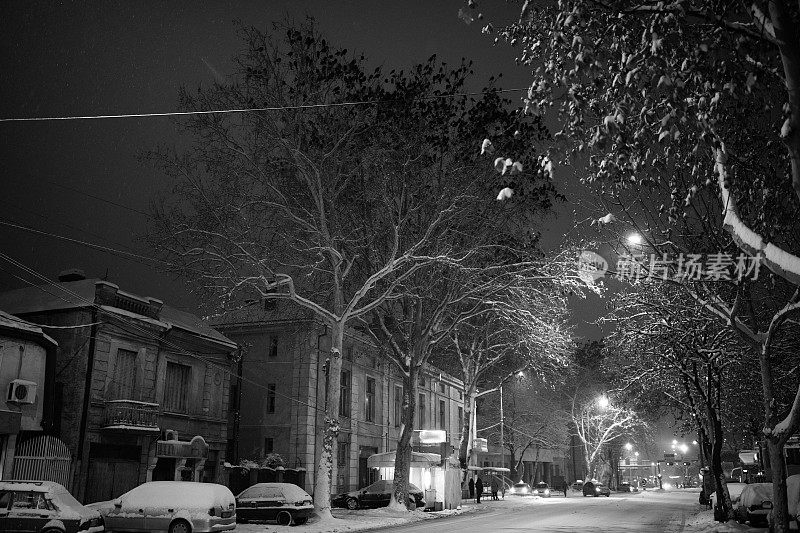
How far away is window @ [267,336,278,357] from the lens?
129 feet

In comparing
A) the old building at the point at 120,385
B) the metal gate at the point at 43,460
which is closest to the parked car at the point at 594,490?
the old building at the point at 120,385

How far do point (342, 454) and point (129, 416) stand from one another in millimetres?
16857

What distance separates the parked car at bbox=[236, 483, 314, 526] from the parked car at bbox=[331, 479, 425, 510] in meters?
10.4

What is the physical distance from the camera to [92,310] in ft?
87.6

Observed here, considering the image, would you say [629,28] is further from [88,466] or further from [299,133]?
[88,466]

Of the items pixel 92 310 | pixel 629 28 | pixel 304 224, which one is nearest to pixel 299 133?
pixel 304 224

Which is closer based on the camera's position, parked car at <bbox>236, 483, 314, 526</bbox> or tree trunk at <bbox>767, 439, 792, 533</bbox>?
tree trunk at <bbox>767, 439, 792, 533</bbox>

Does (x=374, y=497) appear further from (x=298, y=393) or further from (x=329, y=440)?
(x=329, y=440)

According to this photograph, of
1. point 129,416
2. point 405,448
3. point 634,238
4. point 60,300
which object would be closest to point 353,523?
point 405,448

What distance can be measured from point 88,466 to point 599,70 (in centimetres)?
2477

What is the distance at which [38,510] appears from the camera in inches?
647

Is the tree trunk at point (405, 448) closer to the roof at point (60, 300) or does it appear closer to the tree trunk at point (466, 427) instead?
the tree trunk at point (466, 427)

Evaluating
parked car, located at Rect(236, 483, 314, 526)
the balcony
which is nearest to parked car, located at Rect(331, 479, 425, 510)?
parked car, located at Rect(236, 483, 314, 526)

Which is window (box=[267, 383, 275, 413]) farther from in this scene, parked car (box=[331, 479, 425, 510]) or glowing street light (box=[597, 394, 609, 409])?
glowing street light (box=[597, 394, 609, 409])
